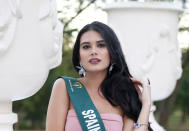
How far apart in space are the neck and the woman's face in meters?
0.07

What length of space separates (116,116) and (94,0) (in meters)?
2.53

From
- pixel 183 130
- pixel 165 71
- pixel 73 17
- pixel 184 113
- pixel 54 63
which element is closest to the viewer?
pixel 54 63

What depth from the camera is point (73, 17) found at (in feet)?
17.0

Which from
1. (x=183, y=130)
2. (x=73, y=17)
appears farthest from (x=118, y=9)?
(x=183, y=130)

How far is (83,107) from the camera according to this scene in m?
3.23

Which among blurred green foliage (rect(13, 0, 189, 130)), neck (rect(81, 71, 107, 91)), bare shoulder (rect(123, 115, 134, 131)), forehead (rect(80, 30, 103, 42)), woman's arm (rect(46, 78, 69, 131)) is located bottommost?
blurred green foliage (rect(13, 0, 189, 130))

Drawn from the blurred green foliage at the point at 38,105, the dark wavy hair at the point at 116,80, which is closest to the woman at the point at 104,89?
the dark wavy hair at the point at 116,80

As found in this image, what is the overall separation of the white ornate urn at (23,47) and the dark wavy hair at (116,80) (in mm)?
275

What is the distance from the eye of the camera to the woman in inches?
127

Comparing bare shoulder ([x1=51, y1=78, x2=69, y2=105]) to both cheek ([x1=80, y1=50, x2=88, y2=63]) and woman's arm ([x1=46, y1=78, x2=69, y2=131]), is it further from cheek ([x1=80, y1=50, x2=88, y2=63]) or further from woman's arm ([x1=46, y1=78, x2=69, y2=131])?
cheek ([x1=80, y1=50, x2=88, y2=63])

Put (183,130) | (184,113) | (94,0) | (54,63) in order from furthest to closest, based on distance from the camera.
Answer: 1. (184,113)
2. (183,130)
3. (94,0)
4. (54,63)

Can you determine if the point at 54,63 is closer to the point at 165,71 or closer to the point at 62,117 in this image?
the point at 62,117

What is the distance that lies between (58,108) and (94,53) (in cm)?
36

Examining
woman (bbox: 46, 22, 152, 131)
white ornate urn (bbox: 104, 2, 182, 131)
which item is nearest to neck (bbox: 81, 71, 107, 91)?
woman (bbox: 46, 22, 152, 131)
